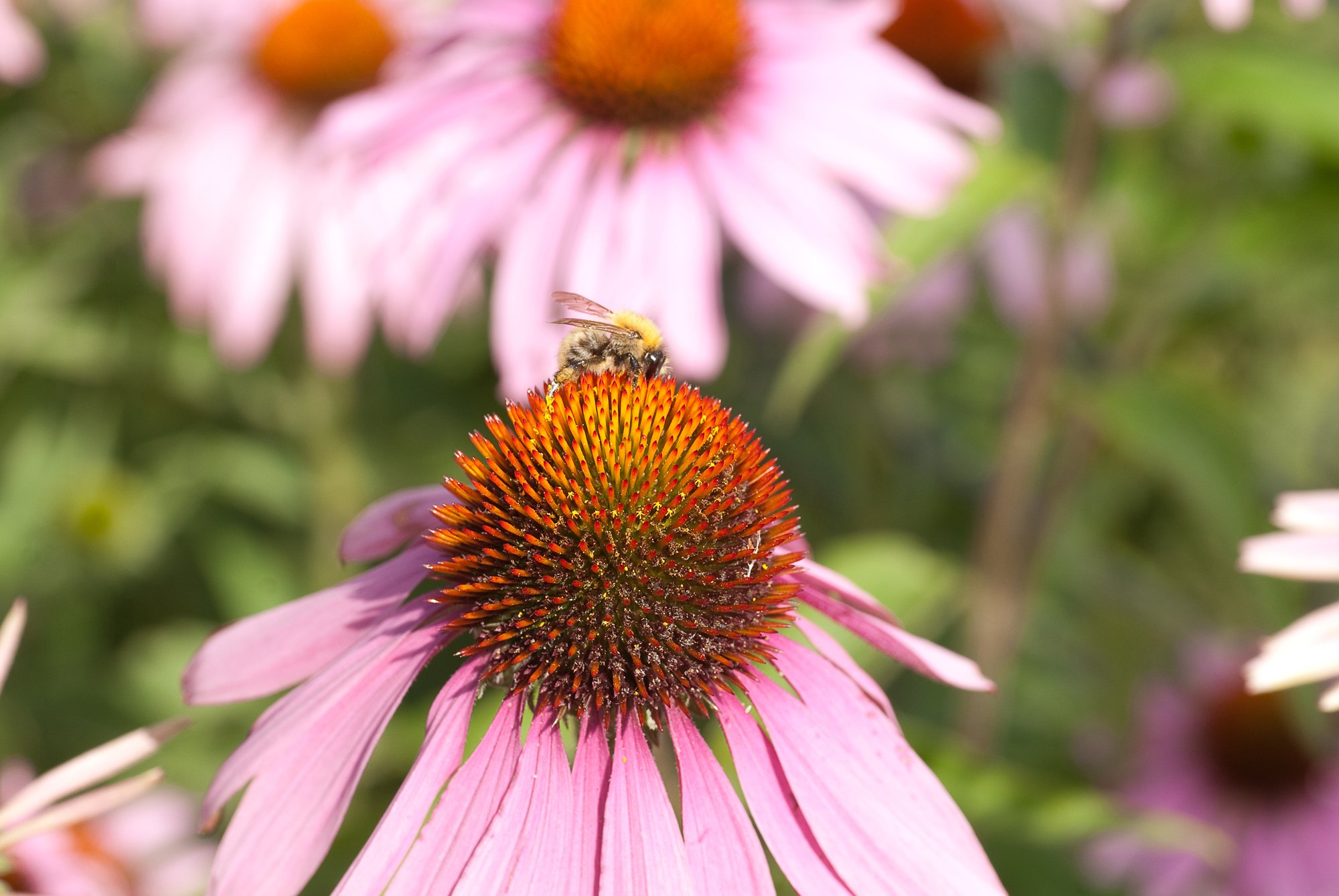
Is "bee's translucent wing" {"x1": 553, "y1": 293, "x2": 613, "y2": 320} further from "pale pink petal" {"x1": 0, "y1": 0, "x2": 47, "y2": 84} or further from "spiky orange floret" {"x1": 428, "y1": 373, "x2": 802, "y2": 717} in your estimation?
"pale pink petal" {"x1": 0, "y1": 0, "x2": 47, "y2": 84}

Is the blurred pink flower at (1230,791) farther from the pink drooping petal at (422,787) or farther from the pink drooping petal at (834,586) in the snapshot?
the pink drooping petal at (422,787)

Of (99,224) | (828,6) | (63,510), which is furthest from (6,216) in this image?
(828,6)

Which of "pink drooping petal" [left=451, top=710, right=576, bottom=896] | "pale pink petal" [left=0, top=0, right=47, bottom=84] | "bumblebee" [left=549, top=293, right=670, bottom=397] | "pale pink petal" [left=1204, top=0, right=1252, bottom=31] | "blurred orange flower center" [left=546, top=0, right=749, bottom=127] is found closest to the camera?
"pink drooping petal" [left=451, top=710, right=576, bottom=896]

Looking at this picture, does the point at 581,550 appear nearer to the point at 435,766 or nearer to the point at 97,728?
the point at 435,766

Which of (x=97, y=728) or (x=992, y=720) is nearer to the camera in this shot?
(x=992, y=720)

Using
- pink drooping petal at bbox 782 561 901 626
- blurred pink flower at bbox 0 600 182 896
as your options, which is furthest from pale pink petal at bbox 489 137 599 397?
blurred pink flower at bbox 0 600 182 896

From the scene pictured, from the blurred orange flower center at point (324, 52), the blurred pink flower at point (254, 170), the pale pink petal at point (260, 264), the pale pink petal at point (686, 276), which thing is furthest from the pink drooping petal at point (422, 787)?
the blurred orange flower center at point (324, 52)
